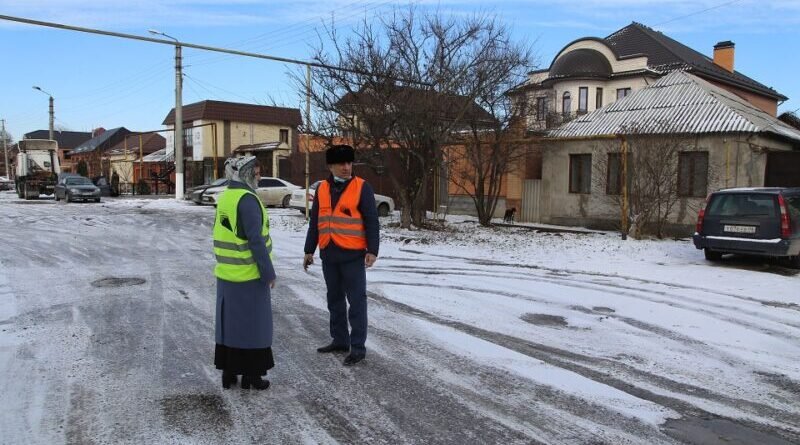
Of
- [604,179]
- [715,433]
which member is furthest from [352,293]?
[604,179]

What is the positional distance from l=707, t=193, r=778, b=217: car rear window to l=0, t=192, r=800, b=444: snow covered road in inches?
40.6

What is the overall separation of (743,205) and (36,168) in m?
34.4

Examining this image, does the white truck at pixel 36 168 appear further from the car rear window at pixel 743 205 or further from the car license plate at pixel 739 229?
the car license plate at pixel 739 229

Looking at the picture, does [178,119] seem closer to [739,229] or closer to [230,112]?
[230,112]

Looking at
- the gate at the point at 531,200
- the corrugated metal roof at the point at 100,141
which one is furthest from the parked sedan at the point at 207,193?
the corrugated metal roof at the point at 100,141

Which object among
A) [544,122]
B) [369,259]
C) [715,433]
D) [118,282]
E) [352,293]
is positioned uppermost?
[544,122]

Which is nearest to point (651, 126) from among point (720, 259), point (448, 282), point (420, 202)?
point (720, 259)

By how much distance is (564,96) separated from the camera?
130ft

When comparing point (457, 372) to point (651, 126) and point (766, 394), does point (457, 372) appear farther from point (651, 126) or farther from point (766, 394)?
point (651, 126)

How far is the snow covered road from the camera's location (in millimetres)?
3752

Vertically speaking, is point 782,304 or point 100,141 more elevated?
point 100,141

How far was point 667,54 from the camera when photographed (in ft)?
127

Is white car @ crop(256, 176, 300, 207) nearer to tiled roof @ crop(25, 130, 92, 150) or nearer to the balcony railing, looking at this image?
the balcony railing

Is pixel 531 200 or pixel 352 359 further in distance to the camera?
pixel 531 200
